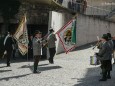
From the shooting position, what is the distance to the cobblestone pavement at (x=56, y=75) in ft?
43.7

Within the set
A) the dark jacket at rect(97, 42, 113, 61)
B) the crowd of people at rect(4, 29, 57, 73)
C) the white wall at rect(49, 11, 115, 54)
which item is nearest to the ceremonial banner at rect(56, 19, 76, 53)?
the crowd of people at rect(4, 29, 57, 73)

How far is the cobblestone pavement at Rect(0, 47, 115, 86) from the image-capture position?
1331 centimetres

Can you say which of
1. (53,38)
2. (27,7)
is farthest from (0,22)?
(53,38)

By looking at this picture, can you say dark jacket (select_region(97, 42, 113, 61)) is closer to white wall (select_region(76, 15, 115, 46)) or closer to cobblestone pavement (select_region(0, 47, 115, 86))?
cobblestone pavement (select_region(0, 47, 115, 86))

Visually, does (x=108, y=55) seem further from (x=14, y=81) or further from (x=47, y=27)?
(x=47, y=27)

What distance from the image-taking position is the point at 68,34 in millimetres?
17328

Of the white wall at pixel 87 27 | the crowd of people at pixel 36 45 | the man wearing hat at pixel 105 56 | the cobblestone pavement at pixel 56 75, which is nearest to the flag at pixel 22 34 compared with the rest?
the crowd of people at pixel 36 45

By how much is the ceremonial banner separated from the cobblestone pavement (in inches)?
41.0

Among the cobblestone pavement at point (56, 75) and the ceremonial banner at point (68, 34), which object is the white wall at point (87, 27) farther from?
the ceremonial banner at point (68, 34)

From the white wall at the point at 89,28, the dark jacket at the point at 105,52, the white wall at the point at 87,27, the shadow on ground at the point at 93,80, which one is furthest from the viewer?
the white wall at the point at 89,28

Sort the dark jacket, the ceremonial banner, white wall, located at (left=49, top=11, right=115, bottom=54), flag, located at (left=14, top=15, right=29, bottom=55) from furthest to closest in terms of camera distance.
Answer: white wall, located at (left=49, top=11, right=115, bottom=54)
flag, located at (left=14, top=15, right=29, bottom=55)
the ceremonial banner
the dark jacket

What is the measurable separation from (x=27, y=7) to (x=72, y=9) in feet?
17.5

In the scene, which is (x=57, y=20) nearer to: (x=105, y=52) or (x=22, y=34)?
(x=22, y=34)

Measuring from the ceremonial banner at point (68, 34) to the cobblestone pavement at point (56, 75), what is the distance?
1040 millimetres
